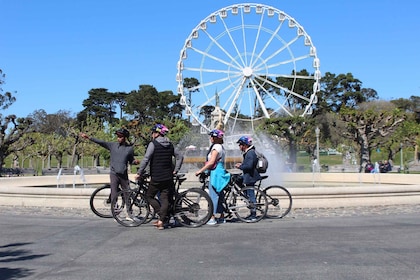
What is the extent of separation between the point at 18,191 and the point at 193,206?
6062mm

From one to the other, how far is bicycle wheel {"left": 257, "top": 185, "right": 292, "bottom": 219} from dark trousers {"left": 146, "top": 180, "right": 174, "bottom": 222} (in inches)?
92.8

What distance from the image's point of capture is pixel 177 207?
8.76 metres

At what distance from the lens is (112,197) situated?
31.7 ft

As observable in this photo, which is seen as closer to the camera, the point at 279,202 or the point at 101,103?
the point at 279,202

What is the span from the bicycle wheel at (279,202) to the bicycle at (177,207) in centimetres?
170

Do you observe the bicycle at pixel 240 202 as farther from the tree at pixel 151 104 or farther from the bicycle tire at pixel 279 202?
the tree at pixel 151 104

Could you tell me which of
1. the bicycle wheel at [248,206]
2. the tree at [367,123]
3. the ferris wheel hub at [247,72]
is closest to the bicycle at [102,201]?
the bicycle wheel at [248,206]

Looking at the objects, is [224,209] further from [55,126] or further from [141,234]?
[55,126]

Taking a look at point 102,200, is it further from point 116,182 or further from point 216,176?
point 216,176

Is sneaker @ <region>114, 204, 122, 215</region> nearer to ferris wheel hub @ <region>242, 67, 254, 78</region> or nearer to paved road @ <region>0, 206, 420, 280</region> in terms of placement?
paved road @ <region>0, 206, 420, 280</region>

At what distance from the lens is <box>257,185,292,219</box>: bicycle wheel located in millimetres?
10193

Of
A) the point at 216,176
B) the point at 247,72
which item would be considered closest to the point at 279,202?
the point at 216,176

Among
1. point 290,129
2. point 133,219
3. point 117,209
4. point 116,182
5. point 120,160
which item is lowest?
point 133,219

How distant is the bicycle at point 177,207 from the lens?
8742 mm
